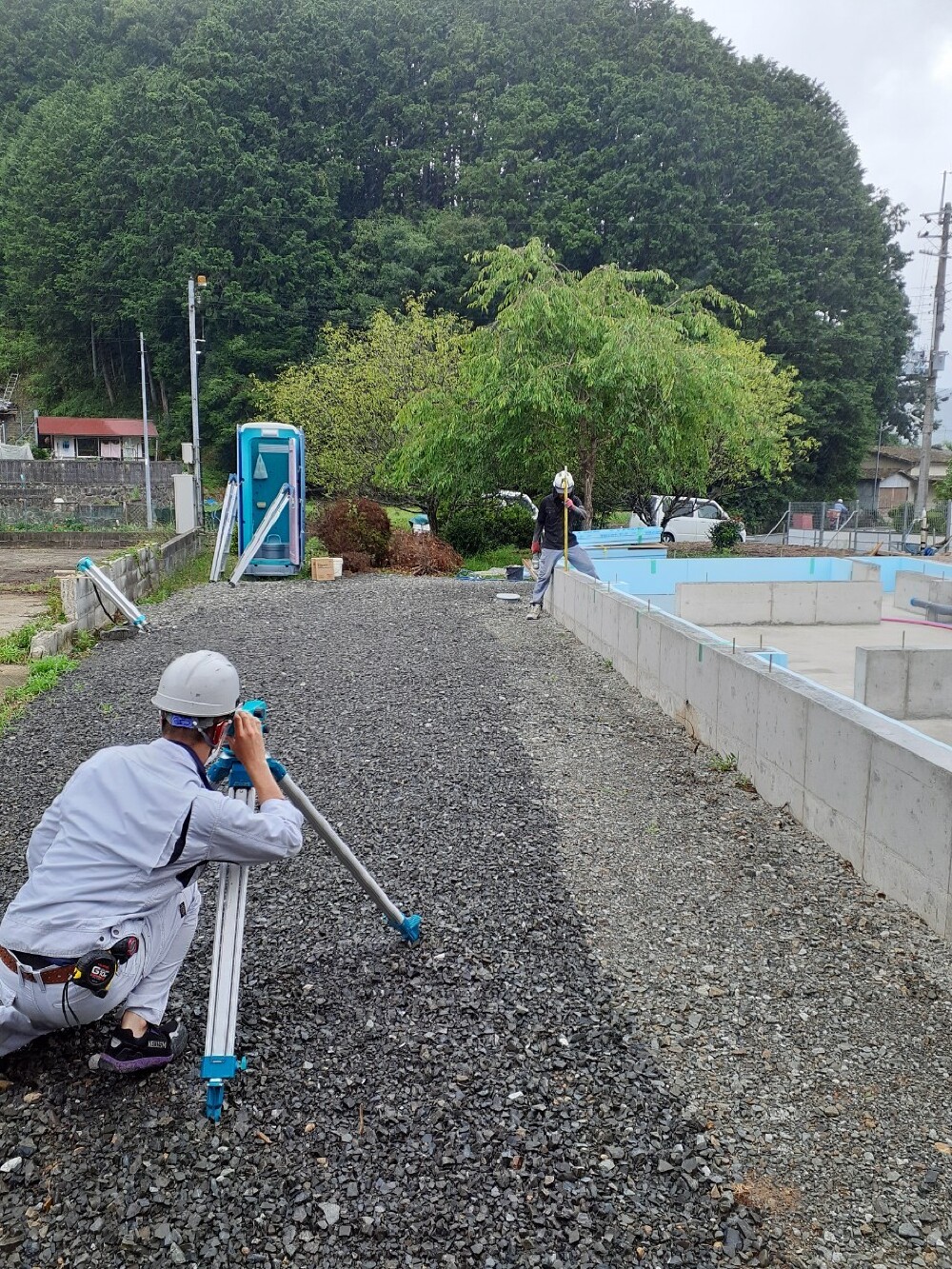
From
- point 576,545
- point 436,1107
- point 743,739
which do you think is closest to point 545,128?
point 576,545

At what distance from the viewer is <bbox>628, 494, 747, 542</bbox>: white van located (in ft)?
92.7

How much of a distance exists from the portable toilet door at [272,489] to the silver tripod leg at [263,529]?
0.16 m

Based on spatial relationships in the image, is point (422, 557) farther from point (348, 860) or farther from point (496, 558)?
point (348, 860)

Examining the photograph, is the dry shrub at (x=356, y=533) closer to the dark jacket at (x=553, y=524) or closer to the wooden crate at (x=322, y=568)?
the wooden crate at (x=322, y=568)

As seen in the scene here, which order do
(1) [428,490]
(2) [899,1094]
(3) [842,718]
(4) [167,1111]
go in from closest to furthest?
1. (4) [167,1111]
2. (2) [899,1094]
3. (3) [842,718]
4. (1) [428,490]

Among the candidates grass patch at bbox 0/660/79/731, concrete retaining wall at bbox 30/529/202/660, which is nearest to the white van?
concrete retaining wall at bbox 30/529/202/660

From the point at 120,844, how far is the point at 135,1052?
0.64 metres

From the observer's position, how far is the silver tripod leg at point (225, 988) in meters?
2.77

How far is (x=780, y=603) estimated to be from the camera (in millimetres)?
14117

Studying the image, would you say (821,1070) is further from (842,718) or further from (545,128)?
(545,128)

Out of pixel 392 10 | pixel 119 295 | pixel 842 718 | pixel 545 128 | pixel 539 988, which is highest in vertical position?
pixel 392 10

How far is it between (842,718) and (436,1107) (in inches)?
110

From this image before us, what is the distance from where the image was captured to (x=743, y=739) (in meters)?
6.02

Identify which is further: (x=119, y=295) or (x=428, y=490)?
(x=119, y=295)
